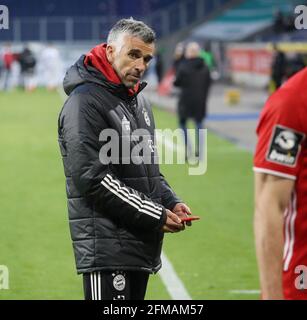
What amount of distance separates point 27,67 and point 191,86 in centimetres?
3485

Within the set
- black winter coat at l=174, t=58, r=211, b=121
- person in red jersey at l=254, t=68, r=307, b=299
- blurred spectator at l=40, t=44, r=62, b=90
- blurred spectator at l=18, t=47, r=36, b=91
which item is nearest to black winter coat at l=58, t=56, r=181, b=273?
→ person in red jersey at l=254, t=68, r=307, b=299

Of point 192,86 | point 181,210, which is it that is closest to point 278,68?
point 192,86

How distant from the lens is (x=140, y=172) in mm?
5980

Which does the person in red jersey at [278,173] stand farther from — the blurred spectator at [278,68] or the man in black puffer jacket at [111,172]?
the blurred spectator at [278,68]

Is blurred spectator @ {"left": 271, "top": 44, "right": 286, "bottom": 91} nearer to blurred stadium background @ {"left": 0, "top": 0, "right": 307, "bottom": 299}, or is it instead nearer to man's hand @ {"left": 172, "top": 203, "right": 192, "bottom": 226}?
blurred stadium background @ {"left": 0, "top": 0, "right": 307, "bottom": 299}

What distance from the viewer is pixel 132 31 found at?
5.91 metres

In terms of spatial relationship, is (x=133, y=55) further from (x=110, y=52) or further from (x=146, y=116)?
(x=146, y=116)

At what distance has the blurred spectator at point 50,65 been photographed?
185 feet

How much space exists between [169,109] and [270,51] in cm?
897

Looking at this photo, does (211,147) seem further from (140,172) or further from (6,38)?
(6,38)

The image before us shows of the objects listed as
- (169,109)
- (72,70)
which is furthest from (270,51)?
(72,70)

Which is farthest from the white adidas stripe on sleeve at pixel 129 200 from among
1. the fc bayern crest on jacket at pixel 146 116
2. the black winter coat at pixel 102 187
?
the fc bayern crest on jacket at pixel 146 116

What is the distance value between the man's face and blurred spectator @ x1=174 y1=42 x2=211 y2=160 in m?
15.2
